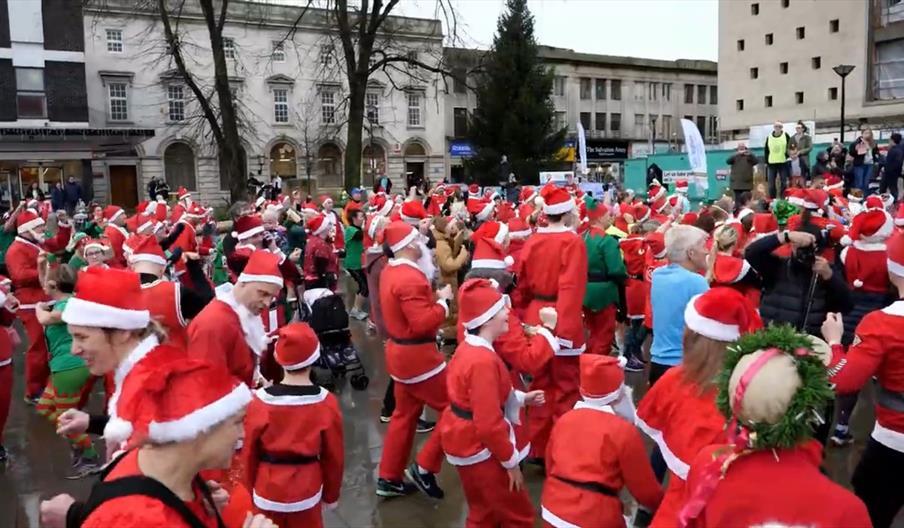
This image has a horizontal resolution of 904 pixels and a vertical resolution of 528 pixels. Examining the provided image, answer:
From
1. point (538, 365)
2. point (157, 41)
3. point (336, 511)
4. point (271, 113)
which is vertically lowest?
point (336, 511)

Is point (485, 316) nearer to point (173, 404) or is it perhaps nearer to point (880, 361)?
point (880, 361)

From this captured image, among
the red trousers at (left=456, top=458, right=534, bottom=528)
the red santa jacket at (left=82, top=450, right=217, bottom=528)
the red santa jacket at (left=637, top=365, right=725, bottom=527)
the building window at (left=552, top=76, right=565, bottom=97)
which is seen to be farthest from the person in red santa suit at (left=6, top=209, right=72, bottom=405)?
the building window at (left=552, top=76, right=565, bottom=97)

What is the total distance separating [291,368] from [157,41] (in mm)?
40983

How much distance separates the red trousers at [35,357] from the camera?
7.70m

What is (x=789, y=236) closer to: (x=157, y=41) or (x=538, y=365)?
(x=538, y=365)

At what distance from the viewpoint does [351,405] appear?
7.71 meters

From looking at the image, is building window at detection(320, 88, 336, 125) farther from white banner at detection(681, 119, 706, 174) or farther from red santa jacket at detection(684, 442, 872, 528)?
red santa jacket at detection(684, 442, 872, 528)

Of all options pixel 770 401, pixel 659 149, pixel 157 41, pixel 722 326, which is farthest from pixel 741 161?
pixel 659 149

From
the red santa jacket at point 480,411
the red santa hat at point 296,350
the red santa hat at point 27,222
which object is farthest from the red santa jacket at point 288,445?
the red santa hat at point 27,222

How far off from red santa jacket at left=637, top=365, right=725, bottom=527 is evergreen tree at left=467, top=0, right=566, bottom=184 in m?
40.6

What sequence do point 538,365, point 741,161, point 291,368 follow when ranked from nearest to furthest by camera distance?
1. point 291,368
2. point 538,365
3. point 741,161

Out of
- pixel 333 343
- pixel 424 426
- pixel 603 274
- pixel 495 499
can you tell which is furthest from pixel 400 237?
pixel 333 343

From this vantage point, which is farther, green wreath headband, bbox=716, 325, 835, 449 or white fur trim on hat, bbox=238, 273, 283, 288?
white fur trim on hat, bbox=238, 273, 283, 288

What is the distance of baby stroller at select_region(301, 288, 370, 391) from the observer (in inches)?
327
